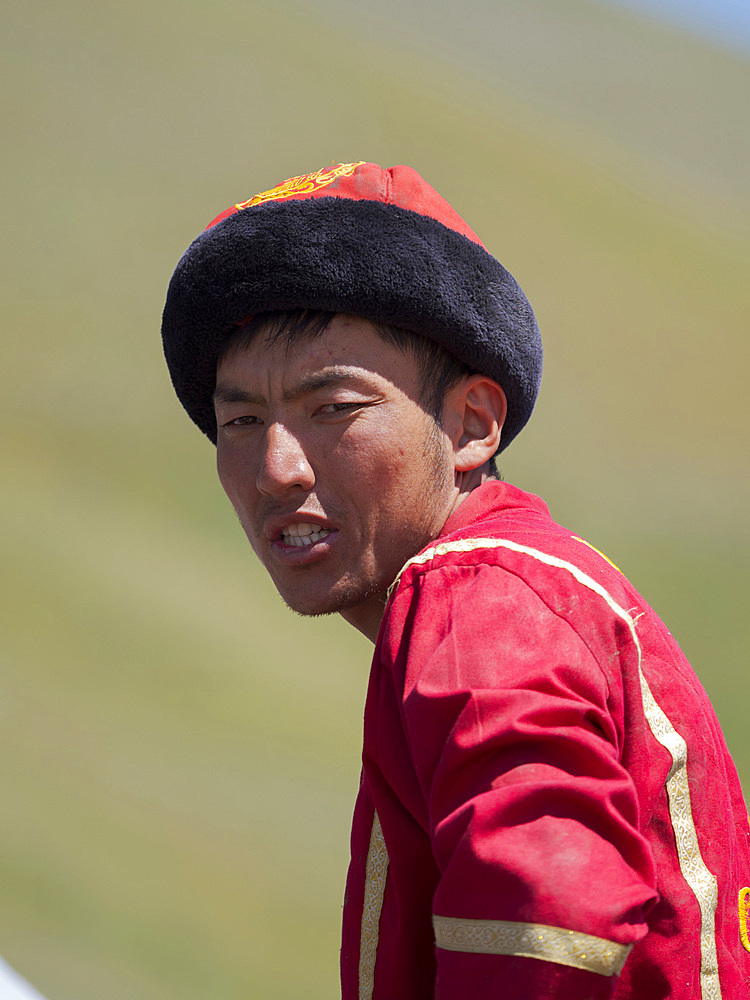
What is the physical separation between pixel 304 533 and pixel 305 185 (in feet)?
1.41

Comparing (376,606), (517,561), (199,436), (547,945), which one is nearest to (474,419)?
(376,606)

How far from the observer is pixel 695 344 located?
26.5 ft

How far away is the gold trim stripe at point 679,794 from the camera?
0.85 metres

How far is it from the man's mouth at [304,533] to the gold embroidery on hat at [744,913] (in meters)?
0.53

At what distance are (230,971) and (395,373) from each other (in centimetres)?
240

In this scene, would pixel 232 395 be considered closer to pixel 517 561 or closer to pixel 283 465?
pixel 283 465

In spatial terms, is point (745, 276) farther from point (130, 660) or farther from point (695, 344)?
point (130, 660)

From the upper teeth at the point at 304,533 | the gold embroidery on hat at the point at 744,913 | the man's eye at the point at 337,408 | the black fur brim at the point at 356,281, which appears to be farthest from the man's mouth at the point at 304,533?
the gold embroidery on hat at the point at 744,913

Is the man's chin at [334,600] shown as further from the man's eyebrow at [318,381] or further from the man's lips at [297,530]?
the man's eyebrow at [318,381]

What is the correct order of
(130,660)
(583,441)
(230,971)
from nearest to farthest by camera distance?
1. (230,971)
2. (130,660)
3. (583,441)

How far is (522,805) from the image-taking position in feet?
2.25

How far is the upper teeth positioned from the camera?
3.53 feet

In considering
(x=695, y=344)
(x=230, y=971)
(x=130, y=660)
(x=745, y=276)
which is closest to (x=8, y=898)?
(x=230, y=971)

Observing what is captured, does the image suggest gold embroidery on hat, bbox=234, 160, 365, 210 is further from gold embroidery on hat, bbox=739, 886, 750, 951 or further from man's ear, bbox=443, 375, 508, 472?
gold embroidery on hat, bbox=739, 886, 750, 951
